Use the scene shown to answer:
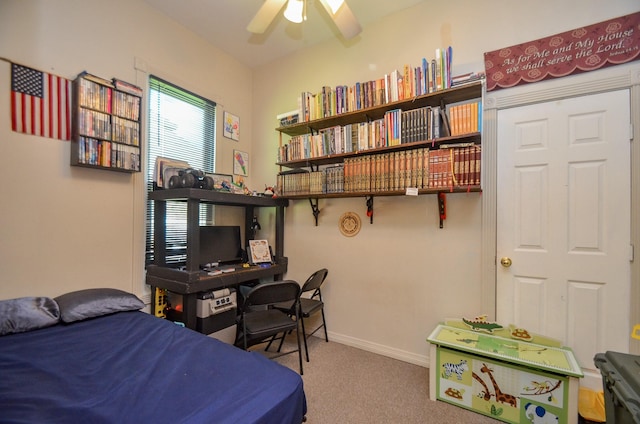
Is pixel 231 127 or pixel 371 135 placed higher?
pixel 231 127

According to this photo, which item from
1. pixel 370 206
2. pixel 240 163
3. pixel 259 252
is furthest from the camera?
pixel 240 163

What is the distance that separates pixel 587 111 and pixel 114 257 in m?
3.80

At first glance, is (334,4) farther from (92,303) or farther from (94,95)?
(92,303)

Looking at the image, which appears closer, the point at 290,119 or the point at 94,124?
the point at 94,124

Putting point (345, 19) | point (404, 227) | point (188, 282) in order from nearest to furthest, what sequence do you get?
point (345, 19) → point (188, 282) → point (404, 227)

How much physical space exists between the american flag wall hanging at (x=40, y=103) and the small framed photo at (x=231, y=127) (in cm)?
144


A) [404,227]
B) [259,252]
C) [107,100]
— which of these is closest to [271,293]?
[259,252]

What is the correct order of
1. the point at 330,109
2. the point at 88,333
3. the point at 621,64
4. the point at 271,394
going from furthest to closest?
the point at 330,109
the point at 621,64
the point at 88,333
the point at 271,394

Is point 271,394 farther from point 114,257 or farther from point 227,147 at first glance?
point 227,147

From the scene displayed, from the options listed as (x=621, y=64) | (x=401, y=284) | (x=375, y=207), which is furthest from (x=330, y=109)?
(x=621, y=64)

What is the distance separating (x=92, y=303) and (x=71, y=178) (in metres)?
0.96

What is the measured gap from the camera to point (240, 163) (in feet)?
11.2

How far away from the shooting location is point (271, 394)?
3.66ft

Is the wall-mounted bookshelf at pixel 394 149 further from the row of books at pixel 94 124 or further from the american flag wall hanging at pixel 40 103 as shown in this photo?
the american flag wall hanging at pixel 40 103
